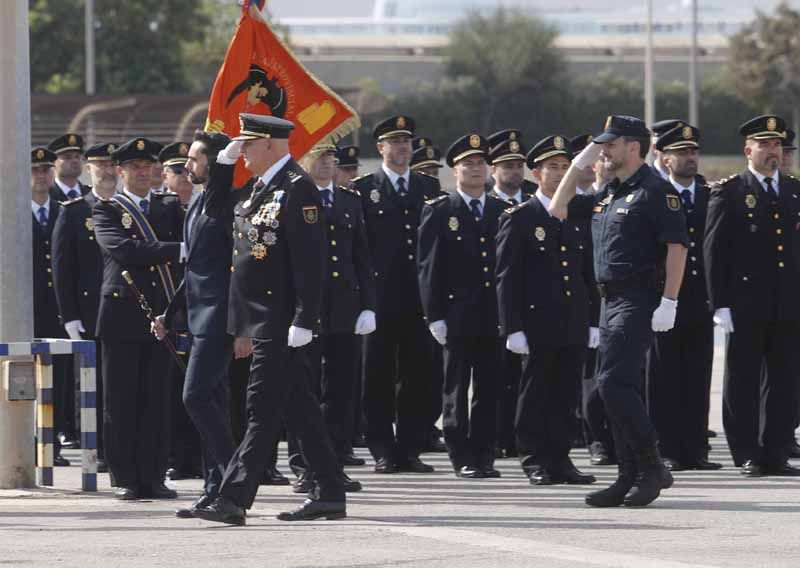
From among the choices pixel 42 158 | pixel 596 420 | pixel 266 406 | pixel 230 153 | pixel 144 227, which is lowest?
pixel 596 420

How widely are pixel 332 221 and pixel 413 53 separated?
297ft

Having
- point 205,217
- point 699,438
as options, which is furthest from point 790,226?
point 205,217

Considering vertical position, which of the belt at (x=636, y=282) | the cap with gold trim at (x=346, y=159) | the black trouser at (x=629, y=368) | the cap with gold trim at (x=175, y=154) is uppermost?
the cap with gold trim at (x=346, y=159)

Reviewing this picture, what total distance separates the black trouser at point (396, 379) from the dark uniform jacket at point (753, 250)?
6.59ft

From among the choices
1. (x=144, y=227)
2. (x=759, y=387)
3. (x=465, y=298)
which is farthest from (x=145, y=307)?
(x=759, y=387)

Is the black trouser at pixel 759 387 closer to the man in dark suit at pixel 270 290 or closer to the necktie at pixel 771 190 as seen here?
the necktie at pixel 771 190

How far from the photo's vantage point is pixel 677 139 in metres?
12.4

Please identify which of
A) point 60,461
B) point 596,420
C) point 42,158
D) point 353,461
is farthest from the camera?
point 42,158

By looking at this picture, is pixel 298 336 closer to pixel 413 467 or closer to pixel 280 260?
pixel 280 260

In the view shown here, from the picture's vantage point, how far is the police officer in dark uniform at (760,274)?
40.4 feet

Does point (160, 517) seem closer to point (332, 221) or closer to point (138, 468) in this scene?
point (138, 468)

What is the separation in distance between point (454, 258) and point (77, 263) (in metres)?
2.55

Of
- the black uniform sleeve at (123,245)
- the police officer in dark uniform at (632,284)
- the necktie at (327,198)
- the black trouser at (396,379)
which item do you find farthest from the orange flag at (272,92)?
the police officer in dark uniform at (632,284)

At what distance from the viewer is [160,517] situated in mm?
10250
